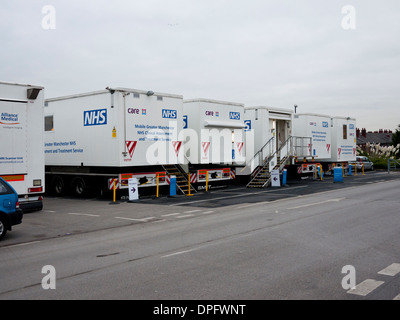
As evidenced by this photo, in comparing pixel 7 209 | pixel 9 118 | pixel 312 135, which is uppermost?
pixel 312 135

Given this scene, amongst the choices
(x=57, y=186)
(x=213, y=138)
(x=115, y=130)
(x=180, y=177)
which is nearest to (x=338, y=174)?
(x=213, y=138)

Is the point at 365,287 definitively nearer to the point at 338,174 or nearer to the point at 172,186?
the point at 172,186

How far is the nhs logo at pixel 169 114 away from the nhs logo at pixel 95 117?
2.65 metres

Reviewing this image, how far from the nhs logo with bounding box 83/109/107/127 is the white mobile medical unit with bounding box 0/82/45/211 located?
11.8 ft

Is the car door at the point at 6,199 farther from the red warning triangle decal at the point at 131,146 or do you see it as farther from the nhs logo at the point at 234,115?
the nhs logo at the point at 234,115

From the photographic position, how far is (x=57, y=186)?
20.5m

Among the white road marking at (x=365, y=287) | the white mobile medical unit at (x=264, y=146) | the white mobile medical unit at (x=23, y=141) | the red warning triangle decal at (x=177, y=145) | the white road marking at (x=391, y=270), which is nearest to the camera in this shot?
the white road marking at (x=365, y=287)

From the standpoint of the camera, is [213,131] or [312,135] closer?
[213,131]

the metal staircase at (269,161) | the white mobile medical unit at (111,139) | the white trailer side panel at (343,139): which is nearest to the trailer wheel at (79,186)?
the white mobile medical unit at (111,139)

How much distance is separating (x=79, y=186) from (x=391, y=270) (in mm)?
15263

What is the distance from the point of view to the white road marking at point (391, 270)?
6497 mm

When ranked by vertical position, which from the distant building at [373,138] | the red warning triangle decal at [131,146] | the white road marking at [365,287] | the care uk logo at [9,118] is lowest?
the white road marking at [365,287]

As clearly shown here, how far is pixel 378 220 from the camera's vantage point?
456 inches

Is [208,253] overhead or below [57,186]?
below
